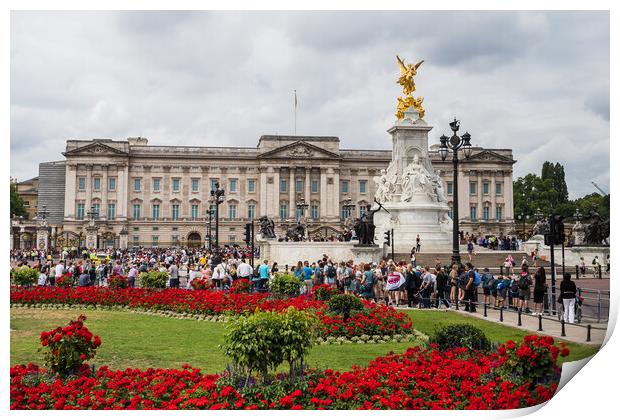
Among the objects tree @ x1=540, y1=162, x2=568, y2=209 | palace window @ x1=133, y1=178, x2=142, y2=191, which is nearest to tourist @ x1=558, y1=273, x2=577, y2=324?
palace window @ x1=133, y1=178, x2=142, y2=191

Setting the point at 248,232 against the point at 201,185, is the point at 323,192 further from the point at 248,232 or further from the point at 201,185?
the point at 248,232

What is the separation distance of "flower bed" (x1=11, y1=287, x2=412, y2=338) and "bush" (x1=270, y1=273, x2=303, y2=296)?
37cm

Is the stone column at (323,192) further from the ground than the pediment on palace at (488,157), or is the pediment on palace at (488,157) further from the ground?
the pediment on palace at (488,157)

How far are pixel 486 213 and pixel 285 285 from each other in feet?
241

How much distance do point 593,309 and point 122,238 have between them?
228ft

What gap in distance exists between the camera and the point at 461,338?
33.7ft

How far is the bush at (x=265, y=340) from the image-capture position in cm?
816

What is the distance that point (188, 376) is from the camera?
8.85 meters

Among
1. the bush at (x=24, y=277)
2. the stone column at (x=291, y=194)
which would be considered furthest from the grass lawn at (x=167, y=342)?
the stone column at (x=291, y=194)

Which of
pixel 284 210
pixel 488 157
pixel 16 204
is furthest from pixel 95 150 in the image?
Result: pixel 488 157

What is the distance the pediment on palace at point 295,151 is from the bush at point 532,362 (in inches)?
2965

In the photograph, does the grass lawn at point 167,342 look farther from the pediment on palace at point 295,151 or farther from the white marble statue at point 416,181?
the pediment on palace at point 295,151

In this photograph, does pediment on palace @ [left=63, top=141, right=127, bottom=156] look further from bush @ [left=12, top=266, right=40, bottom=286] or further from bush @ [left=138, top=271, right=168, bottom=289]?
bush @ [left=138, top=271, right=168, bottom=289]

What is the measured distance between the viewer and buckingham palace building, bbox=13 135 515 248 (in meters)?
81.0
